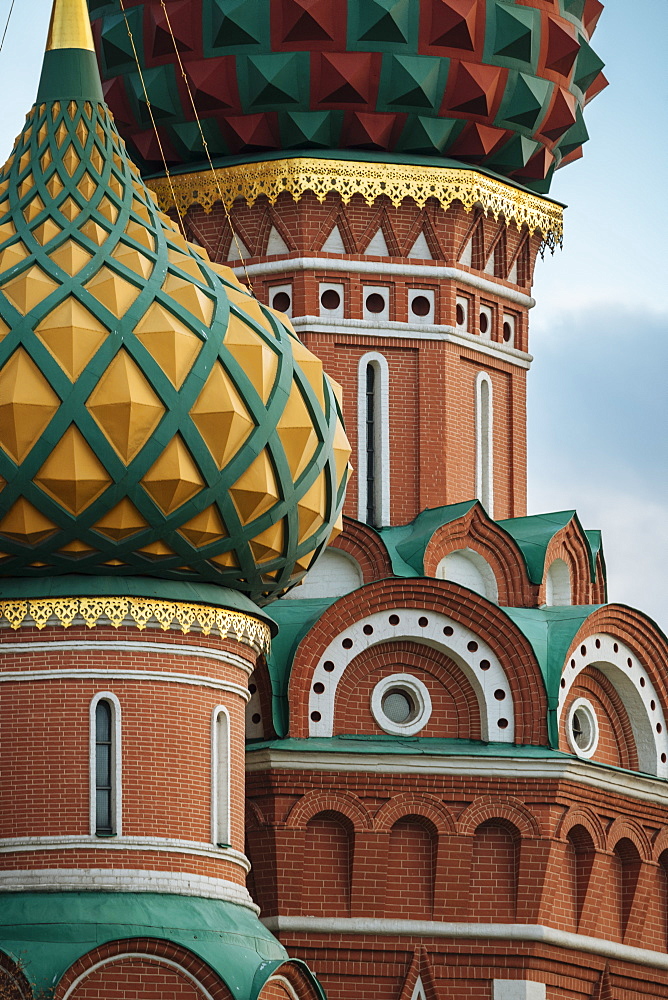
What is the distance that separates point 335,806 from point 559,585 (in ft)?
11.3

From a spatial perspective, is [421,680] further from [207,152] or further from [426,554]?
[207,152]

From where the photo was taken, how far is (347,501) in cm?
2670

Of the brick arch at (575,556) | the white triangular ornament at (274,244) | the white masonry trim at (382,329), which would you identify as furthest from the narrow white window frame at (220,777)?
the white triangular ornament at (274,244)

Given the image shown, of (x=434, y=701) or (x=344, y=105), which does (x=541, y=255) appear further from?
(x=434, y=701)

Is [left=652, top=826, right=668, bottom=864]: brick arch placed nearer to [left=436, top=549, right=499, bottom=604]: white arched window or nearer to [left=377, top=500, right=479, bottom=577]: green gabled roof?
[left=436, top=549, right=499, bottom=604]: white arched window

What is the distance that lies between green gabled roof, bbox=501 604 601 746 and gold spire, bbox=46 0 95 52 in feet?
19.7

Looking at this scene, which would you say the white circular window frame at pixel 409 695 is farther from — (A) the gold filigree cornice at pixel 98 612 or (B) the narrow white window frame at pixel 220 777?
(A) the gold filigree cornice at pixel 98 612

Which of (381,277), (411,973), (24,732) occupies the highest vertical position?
(381,277)

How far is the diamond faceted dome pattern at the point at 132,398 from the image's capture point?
70.7 ft

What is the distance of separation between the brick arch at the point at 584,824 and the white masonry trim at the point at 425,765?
273mm

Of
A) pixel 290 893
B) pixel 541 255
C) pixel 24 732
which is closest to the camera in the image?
pixel 24 732

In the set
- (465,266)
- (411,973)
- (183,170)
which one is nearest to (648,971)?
(411,973)

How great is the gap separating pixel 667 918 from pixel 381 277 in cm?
625

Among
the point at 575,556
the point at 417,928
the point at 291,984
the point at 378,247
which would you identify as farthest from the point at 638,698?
the point at 291,984
